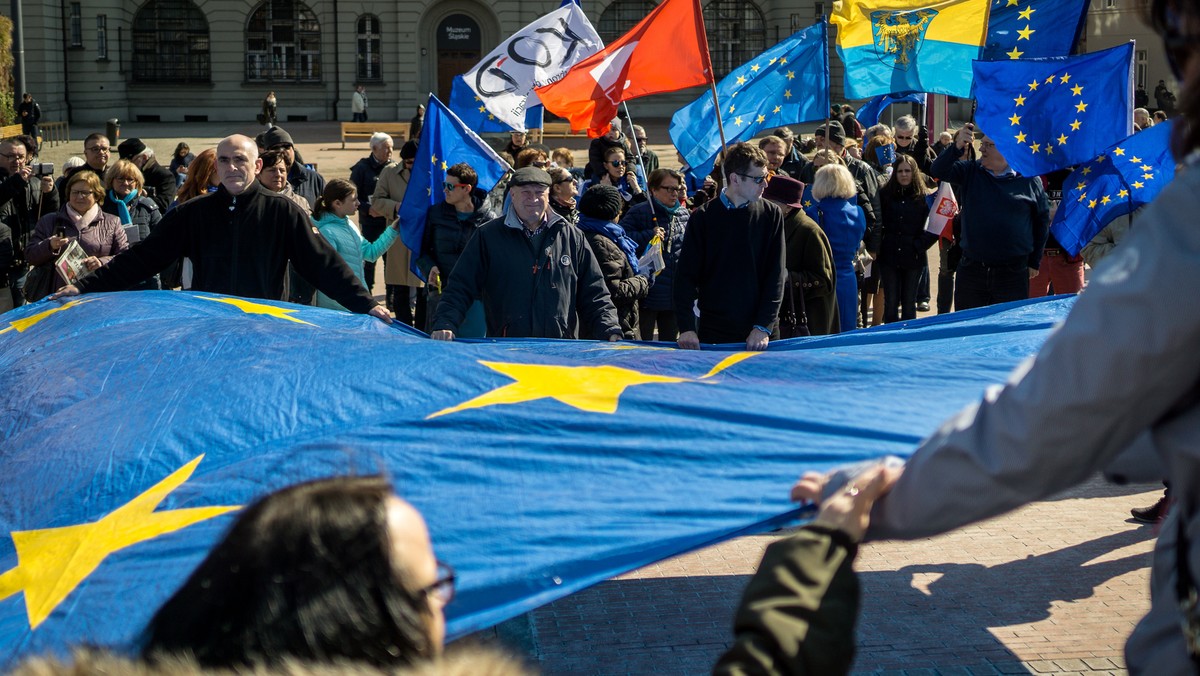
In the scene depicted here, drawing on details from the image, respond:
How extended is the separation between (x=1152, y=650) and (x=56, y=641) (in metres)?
2.18

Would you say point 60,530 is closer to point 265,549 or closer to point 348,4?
point 265,549


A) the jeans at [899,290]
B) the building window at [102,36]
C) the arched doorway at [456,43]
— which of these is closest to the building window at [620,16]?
the arched doorway at [456,43]

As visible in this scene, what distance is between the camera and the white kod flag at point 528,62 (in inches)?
404

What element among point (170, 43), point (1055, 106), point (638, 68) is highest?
point (170, 43)

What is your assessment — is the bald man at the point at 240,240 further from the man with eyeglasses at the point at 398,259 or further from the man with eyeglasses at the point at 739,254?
the man with eyeglasses at the point at 398,259

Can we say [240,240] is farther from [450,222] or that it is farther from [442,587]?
[442,587]

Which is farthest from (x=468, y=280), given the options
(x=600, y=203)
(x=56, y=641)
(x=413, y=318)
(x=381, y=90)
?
(x=381, y=90)

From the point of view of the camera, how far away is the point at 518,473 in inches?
127

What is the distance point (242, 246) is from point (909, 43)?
5.80m

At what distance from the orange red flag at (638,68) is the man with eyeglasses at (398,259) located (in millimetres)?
1290

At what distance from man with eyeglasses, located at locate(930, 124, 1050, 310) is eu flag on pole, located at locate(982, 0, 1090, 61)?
117 cm

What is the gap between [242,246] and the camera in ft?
20.8

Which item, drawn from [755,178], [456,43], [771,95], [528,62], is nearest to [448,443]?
[755,178]

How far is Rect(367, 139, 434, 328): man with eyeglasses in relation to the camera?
34.6 feet
